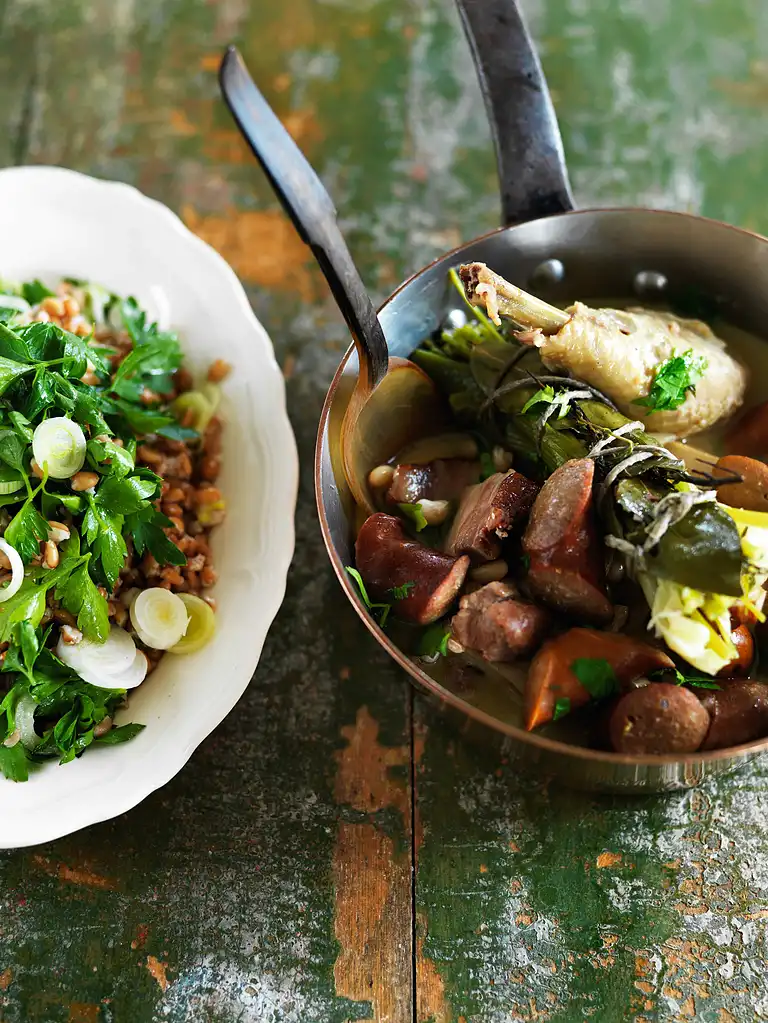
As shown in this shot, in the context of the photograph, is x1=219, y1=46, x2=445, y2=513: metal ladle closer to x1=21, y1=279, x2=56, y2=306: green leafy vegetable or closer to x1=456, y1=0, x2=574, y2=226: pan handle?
x1=456, y1=0, x2=574, y2=226: pan handle

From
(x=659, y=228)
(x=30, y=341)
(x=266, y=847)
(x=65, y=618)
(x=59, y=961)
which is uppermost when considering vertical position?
(x=659, y=228)

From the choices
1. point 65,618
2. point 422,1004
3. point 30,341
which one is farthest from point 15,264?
point 422,1004

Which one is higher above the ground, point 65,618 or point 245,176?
point 245,176

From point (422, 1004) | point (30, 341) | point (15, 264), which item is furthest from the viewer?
point (15, 264)

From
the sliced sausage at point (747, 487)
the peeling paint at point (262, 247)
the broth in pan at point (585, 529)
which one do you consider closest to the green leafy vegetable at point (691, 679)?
the broth in pan at point (585, 529)

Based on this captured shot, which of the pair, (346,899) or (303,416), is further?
(303,416)

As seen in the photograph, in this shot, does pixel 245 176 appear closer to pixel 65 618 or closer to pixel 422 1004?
pixel 65 618

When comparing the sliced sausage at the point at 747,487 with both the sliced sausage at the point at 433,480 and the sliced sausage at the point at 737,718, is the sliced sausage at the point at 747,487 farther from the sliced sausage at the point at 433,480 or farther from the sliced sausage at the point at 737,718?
the sliced sausage at the point at 433,480
